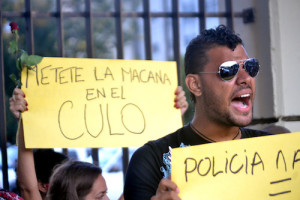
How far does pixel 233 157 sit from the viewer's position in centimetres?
189

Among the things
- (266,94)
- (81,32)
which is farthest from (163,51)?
(266,94)

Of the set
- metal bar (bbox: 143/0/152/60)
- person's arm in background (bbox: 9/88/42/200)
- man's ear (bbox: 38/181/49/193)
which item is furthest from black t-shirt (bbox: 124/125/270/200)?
metal bar (bbox: 143/0/152/60)

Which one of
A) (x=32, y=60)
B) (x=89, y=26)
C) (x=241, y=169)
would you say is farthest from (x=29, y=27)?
(x=241, y=169)

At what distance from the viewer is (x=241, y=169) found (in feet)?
6.23

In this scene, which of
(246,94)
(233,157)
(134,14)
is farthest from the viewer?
(134,14)

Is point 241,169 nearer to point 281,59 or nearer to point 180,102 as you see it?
point 180,102

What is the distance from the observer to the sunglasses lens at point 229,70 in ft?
7.06

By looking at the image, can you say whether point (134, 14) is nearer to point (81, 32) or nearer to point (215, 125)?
point (215, 125)

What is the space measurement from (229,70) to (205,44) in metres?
0.18

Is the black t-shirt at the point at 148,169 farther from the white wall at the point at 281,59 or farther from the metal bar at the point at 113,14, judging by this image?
the white wall at the point at 281,59

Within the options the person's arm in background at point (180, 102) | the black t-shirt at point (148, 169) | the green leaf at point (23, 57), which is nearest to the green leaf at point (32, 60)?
the green leaf at point (23, 57)

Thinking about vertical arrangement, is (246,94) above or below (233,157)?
above

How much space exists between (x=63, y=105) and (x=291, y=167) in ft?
4.31

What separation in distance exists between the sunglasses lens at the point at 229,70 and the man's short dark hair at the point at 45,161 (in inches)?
54.2
